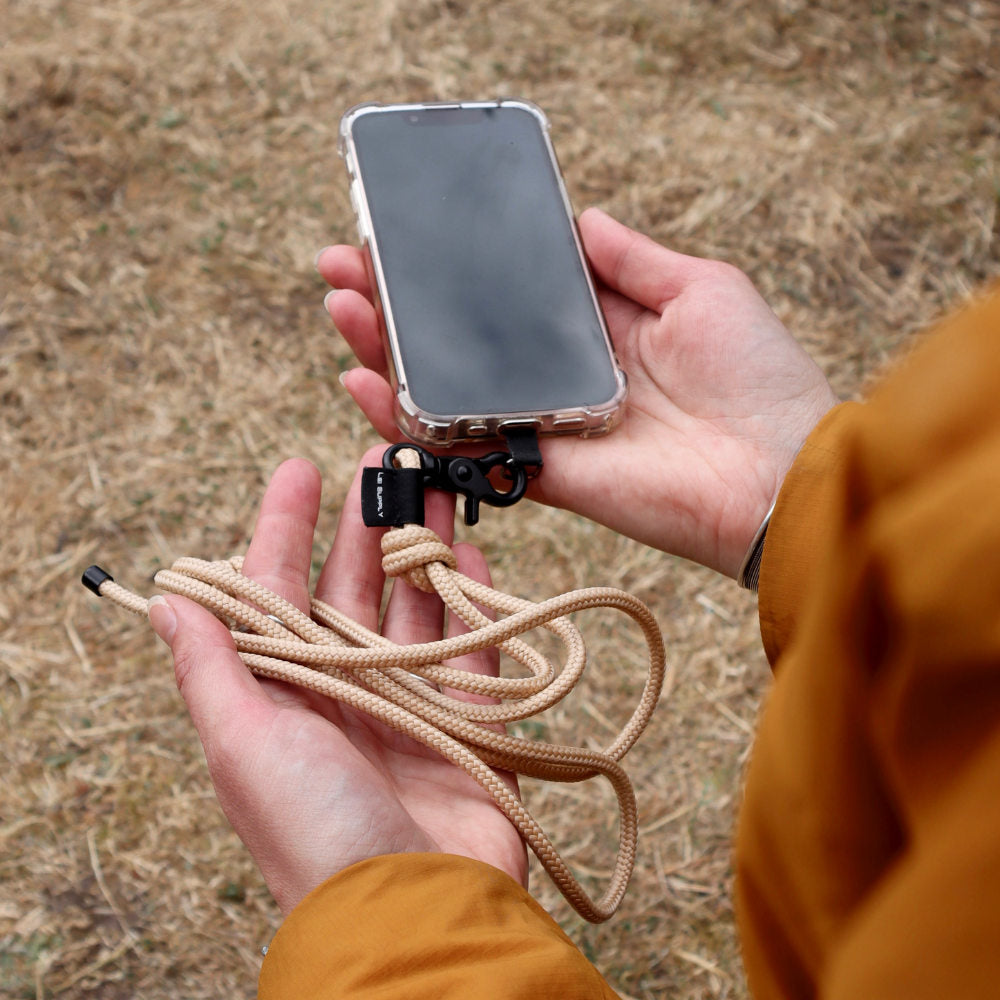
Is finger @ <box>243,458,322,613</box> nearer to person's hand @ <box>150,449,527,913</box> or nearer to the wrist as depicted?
person's hand @ <box>150,449,527,913</box>

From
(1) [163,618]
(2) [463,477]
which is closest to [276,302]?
(2) [463,477]

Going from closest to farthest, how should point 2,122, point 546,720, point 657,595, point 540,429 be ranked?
point 540,429, point 546,720, point 657,595, point 2,122

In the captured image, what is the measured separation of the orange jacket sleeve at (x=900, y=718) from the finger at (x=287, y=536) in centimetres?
79

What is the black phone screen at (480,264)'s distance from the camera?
1.29 meters

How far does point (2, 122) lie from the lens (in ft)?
7.32

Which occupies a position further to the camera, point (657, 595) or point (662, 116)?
point (662, 116)

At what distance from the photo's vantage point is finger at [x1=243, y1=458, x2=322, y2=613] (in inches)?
45.4

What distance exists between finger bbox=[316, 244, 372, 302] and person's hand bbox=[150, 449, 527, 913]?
1.13ft

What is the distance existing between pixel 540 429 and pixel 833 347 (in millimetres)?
1032

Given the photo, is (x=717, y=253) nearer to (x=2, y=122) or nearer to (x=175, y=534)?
(x=175, y=534)

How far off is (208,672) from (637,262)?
0.85 m

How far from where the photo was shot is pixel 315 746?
0.92m

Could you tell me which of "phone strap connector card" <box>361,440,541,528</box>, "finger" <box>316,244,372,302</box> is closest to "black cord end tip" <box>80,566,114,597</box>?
"phone strap connector card" <box>361,440,541,528</box>

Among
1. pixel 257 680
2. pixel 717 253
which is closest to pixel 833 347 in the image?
pixel 717 253
